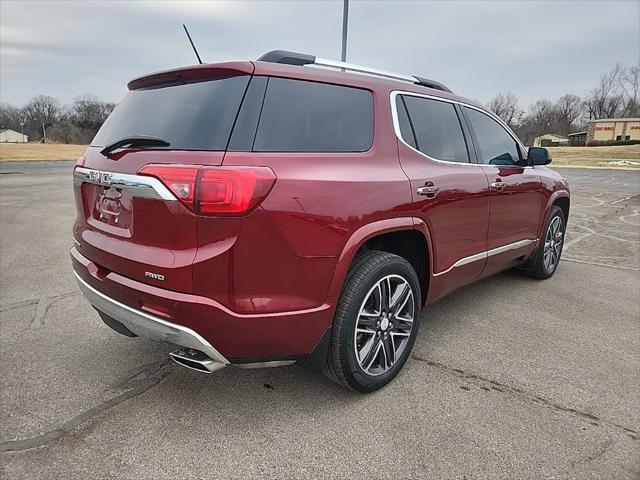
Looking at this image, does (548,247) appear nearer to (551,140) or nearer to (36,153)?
(36,153)

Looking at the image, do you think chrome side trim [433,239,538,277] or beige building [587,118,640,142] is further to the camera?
beige building [587,118,640,142]

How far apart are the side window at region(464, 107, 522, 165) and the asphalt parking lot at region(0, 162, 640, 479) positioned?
4.38 ft

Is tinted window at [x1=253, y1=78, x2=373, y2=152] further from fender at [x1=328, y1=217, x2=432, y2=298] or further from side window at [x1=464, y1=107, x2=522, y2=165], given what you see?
side window at [x1=464, y1=107, x2=522, y2=165]

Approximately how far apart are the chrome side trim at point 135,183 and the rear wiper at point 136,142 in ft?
0.45

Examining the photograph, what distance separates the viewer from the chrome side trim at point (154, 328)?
216cm

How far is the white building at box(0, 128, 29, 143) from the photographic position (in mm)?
78625

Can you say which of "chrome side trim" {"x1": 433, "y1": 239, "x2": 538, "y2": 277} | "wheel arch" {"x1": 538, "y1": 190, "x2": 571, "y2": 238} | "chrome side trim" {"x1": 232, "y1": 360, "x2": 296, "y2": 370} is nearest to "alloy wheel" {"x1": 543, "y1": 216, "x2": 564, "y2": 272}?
"wheel arch" {"x1": 538, "y1": 190, "x2": 571, "y2": 238}

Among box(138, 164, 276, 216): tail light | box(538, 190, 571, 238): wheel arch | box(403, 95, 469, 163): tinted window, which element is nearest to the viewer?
box(138, 164, 276, 216): tail light

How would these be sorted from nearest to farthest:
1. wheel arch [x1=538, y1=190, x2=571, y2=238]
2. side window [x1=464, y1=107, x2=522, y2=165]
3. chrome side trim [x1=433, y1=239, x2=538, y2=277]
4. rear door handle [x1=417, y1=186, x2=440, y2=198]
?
rear door handle [x1=417, y1=186, x2=440, y2=198]
chrome side trim [x1=433, y1=239, x2=538, y2=277]
side window [x1=464, y1=107, x2=522, y2=165]
wheel arch [x1=538, y1=190, x2=571, y2=238]

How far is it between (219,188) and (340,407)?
4.73 feet

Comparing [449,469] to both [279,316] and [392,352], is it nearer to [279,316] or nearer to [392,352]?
[392,352]

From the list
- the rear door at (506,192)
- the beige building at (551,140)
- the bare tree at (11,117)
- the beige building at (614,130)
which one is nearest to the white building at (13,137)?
the bare tree at (11,117)

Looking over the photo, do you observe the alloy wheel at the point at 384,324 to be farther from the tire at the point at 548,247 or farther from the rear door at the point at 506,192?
the tire at the point at 548,247

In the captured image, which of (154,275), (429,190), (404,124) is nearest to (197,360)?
(154,275)
